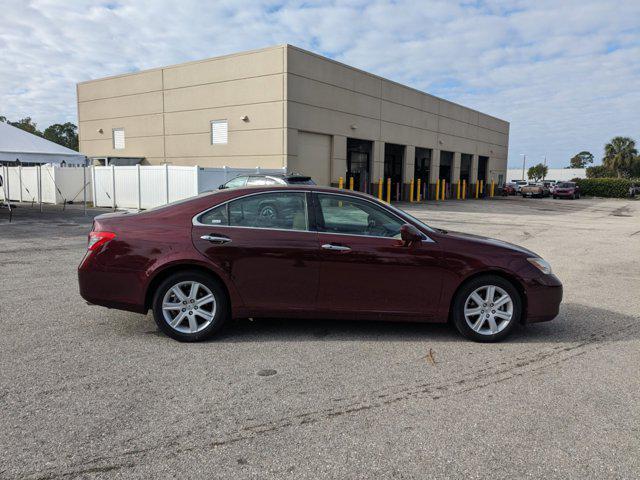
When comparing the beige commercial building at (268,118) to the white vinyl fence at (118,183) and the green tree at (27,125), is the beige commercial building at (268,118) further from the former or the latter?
the green tree at (27,125)

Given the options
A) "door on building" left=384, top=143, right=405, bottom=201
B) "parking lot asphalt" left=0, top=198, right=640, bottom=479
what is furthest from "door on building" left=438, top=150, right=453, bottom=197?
"parking lot asphalt" left=0, top=198, right=640, bottom=479

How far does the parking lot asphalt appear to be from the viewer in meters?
2.92

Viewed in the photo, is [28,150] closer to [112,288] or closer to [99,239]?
[99,239]

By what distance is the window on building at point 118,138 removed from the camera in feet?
100

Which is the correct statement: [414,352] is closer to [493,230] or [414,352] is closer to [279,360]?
[279,360]

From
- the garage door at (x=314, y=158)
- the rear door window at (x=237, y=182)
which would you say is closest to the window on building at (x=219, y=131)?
the garage door at (x=314, y=158)

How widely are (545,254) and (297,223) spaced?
825 cm

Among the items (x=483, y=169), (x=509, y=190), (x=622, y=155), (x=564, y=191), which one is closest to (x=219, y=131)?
(x=483, y=169)

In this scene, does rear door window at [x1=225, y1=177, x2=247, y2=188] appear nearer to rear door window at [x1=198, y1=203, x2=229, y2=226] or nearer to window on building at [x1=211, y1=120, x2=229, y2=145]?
window on building at [x1=211, y1=120, x2=229, y2=145]

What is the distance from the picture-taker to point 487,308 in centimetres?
504

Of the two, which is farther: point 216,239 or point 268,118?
point 268,118

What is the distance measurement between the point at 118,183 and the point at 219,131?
616cm

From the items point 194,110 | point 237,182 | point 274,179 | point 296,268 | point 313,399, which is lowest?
point 313,399

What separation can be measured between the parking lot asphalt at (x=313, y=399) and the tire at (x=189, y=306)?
17cm
